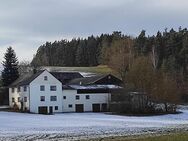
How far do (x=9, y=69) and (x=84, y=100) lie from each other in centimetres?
2114

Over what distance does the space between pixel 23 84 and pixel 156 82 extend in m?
26.0

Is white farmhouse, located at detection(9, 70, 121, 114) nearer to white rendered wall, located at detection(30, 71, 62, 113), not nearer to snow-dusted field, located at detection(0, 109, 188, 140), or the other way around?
white rendered wall, located at detection(30, 71, 62, 113)

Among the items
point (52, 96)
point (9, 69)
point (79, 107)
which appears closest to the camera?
point (52, 96)

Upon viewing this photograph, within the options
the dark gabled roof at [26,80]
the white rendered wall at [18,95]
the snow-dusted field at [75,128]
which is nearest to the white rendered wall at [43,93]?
the dark gabled roof at [26,80]

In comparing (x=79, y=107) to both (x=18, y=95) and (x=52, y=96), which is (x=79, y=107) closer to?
(x=52, y=96)

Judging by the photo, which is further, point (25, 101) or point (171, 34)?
point (171, 34)

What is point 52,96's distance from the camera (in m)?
94.8

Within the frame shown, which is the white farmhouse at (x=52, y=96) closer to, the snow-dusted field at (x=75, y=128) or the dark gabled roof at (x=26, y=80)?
the dark gabled roof at (x=26, y=80)

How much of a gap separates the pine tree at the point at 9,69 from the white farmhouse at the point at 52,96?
256 inches

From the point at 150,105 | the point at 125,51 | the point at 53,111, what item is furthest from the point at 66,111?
the point at 125,51

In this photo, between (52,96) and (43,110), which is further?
(52,96)

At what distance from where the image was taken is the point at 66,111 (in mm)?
95500

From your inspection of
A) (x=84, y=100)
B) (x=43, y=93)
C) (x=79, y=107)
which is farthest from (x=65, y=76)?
(x=43, y=93)

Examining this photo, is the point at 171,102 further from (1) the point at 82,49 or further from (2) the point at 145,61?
(1) the point at 82,49
